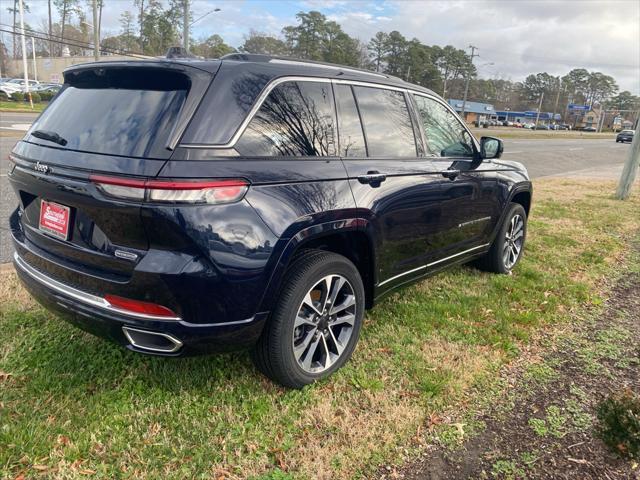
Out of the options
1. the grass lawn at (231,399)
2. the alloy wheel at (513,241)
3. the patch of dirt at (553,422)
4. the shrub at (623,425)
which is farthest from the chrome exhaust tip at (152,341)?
the alloy wheel at (513,241)

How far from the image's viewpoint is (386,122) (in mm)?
3434

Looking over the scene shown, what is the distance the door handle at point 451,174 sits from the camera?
12.5ft

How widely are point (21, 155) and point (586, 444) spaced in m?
3.46

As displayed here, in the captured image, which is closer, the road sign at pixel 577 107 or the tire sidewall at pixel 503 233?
the tire sidewall at pixel 503 233

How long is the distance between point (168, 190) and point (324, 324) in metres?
1.25

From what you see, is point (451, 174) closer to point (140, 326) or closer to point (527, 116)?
point (140, 326)

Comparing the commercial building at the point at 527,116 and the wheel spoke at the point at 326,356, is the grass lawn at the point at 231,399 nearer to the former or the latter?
the wheel spoke at the point at 326,356

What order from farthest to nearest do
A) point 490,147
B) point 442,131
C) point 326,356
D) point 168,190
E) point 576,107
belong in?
point 576,107 → point 490,147 → point 442,131 → point 326,356 → point 168,190

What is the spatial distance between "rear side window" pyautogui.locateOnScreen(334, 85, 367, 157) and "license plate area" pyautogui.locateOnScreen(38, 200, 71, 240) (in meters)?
1.55

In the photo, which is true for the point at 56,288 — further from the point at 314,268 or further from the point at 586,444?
the point at 586,444

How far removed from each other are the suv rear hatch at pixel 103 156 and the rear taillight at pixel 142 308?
0.11 meters

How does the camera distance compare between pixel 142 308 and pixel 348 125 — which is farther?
pixel 348 125

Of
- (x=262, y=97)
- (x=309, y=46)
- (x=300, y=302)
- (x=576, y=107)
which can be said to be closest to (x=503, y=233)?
(x=300, y=302)

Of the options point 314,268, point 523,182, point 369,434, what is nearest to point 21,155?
point 314,268
